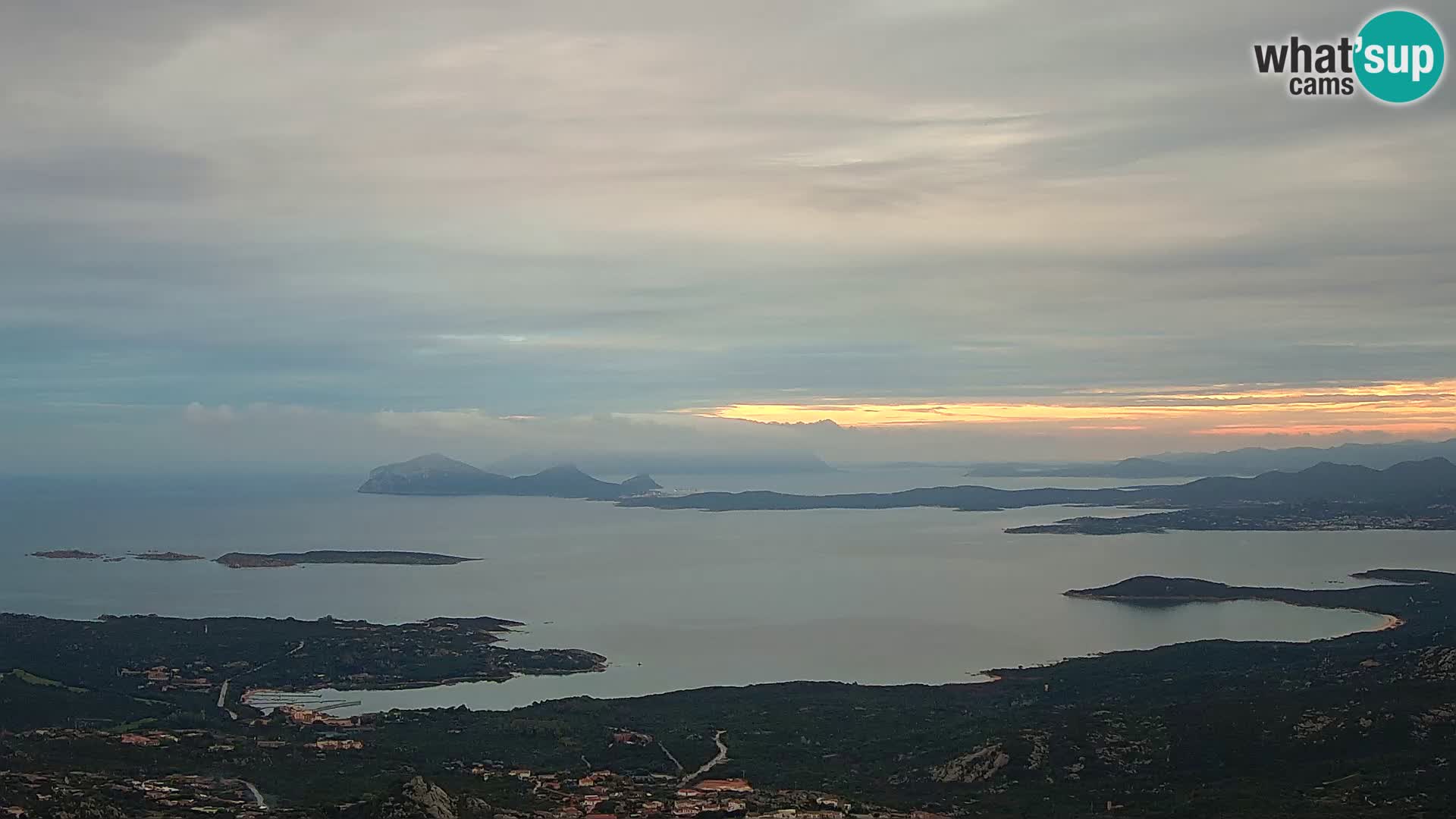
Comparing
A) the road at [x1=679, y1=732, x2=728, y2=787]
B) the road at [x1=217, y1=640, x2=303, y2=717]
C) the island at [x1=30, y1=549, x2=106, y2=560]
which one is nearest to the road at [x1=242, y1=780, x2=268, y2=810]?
the road at [x1=679, y1=732, x2=728, y2=787]

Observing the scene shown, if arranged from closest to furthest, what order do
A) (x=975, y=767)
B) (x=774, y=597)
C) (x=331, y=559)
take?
(x=975, y=767), (x=774, y=597), (x=331, y=559)

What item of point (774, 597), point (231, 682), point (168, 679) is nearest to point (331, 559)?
point (774, 597)

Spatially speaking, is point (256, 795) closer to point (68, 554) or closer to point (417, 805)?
point (417, 805)

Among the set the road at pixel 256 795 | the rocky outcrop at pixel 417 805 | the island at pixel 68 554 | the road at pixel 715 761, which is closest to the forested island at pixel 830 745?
the rocky outcrop at pixel 417 805

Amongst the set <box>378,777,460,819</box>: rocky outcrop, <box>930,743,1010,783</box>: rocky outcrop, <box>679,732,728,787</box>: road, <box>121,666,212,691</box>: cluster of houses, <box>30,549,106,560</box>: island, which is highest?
<box>378,777,460,819</box>: rocky outcrop

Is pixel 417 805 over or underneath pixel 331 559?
over

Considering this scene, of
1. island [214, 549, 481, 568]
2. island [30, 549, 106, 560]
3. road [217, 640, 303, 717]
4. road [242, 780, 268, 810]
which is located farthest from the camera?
island [30, 549, 106, 560]

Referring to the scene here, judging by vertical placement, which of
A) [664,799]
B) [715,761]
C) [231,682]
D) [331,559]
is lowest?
[231,682]

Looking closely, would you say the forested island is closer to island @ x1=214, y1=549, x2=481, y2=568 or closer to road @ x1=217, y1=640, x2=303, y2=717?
road @ x1=217, y1=640, x2=303, y2=717
